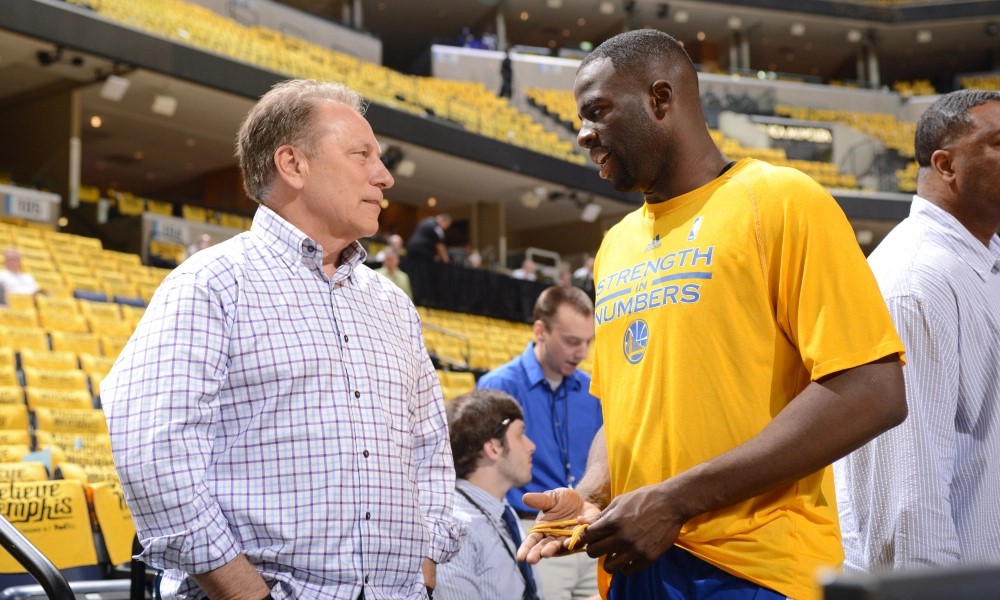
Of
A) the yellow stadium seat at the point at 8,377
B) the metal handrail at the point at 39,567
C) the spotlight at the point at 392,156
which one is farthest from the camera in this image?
the spotlight at the point at 392,156

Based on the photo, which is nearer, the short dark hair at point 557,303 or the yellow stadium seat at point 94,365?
the short dark hair at point 557,303

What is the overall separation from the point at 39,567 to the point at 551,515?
0.96 meters

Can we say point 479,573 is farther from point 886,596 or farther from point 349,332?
point 886,596

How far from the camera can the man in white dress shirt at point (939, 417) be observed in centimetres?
176

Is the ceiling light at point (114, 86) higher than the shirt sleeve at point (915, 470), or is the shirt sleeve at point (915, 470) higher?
the ceiling light at point (114, 86)

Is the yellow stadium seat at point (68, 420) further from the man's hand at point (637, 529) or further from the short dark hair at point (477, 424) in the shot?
the man's hand at point (637, 529)

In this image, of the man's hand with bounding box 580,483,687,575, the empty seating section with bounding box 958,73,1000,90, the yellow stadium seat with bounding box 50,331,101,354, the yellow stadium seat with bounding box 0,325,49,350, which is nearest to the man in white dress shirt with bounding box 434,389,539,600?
the man's hand with bounding box 580,483,687,575

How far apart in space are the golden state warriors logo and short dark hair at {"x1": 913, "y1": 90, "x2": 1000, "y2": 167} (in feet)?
2.67

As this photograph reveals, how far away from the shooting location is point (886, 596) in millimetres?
531

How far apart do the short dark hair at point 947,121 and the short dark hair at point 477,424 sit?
60.0 inches

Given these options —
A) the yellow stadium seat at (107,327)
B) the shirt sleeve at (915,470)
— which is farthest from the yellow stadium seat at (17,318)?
the shirt sleeve at (915,470)

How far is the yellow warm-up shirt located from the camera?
4.85 ft

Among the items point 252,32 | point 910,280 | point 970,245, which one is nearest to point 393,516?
point 910,280

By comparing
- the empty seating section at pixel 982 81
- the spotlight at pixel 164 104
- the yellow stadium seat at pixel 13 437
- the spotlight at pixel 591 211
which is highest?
the empty seating section at pixel 982 81
